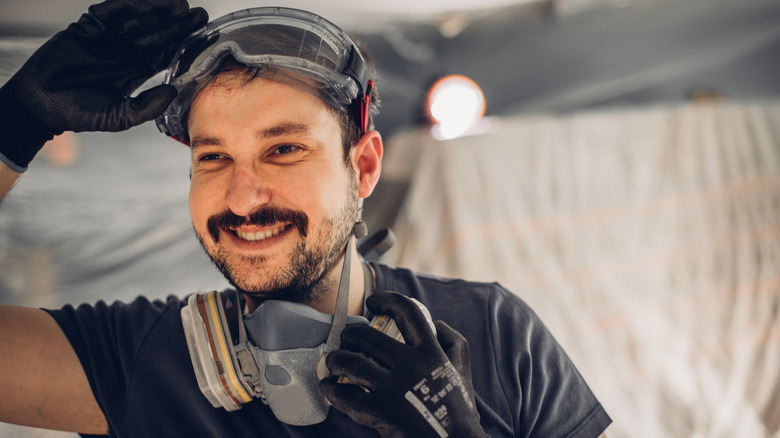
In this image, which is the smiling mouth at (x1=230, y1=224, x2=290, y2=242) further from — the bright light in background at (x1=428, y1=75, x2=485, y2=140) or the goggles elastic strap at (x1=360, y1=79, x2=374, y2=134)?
the bright light in background at (x1=428, y1=75, x2=485, y2=140)

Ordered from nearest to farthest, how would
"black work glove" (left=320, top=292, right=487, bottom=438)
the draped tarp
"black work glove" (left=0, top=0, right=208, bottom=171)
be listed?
"black work glove" (left=320, top=292, right=487, bottom=438) → "black work glove" (left=0, top=0, right=208, bottom=171) → the draped tarp

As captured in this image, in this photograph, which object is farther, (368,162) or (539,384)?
(368,162)

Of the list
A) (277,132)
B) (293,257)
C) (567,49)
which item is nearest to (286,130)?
(277,132)

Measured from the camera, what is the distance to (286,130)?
114 centimetres

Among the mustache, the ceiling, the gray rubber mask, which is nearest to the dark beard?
the mustache

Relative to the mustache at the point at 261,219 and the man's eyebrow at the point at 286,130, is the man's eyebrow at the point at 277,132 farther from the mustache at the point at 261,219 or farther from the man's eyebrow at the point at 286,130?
the mustache at the point at 261,219

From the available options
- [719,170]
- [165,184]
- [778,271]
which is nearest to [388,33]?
[165,184]

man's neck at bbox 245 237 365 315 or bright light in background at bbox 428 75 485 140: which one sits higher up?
bright light in background at bbox 428 75 485 140

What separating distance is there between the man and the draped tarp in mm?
1400

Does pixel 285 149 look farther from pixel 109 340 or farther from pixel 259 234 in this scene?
pixel 109 340

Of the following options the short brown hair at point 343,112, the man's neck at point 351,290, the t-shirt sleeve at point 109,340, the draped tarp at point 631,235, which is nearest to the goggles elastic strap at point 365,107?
the short brown hair at point 343,112

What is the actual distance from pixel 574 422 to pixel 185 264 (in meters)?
1.35

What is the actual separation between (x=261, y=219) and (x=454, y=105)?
2344 mm

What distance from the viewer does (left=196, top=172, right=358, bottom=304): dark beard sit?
1.12m
